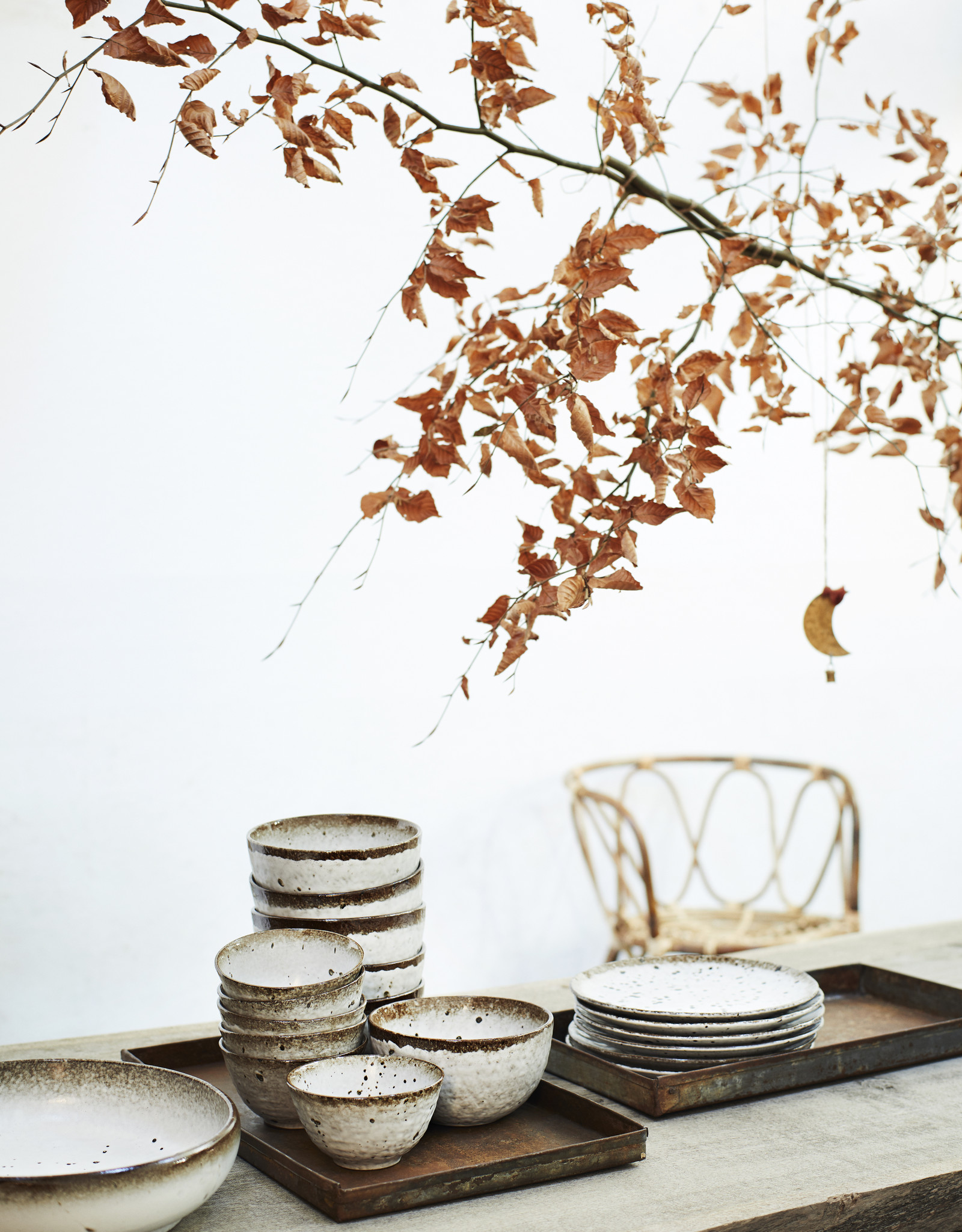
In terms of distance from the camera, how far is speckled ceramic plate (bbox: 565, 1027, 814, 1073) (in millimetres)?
1098

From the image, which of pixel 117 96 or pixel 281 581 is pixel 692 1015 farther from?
→ pixel 281 581

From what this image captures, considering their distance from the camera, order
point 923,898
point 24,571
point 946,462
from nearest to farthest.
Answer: point 946,462 → point 24,571 → point 923,898

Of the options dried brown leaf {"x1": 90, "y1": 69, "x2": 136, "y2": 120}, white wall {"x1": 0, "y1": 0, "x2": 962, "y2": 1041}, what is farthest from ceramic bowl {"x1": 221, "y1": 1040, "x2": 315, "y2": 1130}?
white wall {"x1": 0, "y1": 0, "x2": 962, "y2": 1041}

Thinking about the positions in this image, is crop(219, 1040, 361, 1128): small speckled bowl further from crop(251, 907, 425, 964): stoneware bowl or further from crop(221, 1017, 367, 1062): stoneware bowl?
crop(251, 907, 425, 964): stoneware bowl

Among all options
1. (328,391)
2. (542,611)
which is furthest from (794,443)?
(542,611)

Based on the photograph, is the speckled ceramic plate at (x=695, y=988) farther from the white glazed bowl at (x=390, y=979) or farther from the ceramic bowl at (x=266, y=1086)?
the ceramic bowl at (x=266, y=1086)

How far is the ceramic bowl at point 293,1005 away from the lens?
0.95 metres

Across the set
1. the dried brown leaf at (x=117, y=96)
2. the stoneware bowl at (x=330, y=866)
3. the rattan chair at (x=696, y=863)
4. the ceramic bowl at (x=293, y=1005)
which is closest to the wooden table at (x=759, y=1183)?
the ceramic bowl at (x=293, y=1005)

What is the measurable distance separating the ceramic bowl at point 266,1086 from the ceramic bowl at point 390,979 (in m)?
0.13

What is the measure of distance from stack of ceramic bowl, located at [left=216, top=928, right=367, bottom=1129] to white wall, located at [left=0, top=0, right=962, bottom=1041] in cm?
157

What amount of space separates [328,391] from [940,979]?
176cm

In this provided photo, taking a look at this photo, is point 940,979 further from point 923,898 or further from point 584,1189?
point 923,898

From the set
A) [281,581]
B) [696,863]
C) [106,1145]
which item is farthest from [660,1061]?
[696,863]

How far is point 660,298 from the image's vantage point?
3008mm
